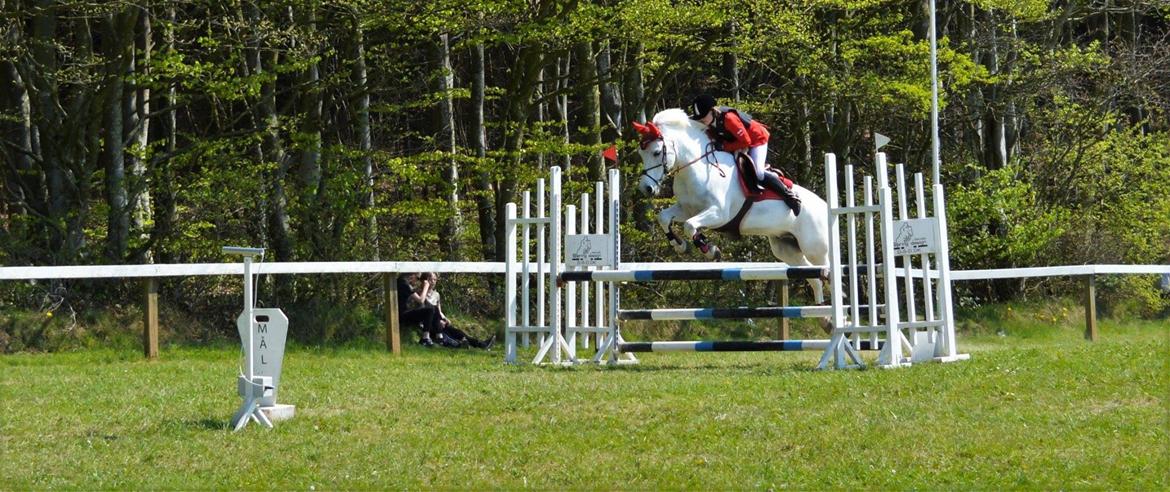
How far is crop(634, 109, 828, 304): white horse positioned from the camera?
13.2m

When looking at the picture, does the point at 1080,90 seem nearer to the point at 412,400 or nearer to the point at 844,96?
the point at 844,96

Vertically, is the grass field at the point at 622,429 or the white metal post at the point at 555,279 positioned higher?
the white metal post at the point at 555,279

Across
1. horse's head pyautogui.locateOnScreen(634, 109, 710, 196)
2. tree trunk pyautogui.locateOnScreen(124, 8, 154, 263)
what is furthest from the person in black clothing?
horse's head pyautogui.locateOnScreen(634, 109, 710, 196)

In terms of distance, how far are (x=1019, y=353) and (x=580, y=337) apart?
6519 mm

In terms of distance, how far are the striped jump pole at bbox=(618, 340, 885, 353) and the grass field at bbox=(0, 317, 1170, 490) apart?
40 centimetres

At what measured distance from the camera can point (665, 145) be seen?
13195 mm

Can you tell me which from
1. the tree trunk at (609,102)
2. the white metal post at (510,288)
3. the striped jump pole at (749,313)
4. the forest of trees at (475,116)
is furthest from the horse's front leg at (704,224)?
the tree trunk at (609,102)

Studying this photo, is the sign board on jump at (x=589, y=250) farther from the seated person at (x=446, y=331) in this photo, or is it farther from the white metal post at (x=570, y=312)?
the seated person at (x=446, y=331)

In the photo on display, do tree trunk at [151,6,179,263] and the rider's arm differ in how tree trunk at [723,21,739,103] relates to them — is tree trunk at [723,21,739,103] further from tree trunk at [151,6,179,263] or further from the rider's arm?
the rider's arm

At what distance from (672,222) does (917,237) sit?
7.34 feet

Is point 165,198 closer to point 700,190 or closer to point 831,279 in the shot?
point 700,190

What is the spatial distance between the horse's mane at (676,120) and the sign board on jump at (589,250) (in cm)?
125

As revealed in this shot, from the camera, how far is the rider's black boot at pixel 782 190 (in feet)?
46.1

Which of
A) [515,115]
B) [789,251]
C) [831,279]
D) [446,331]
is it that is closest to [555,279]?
[789,251]
